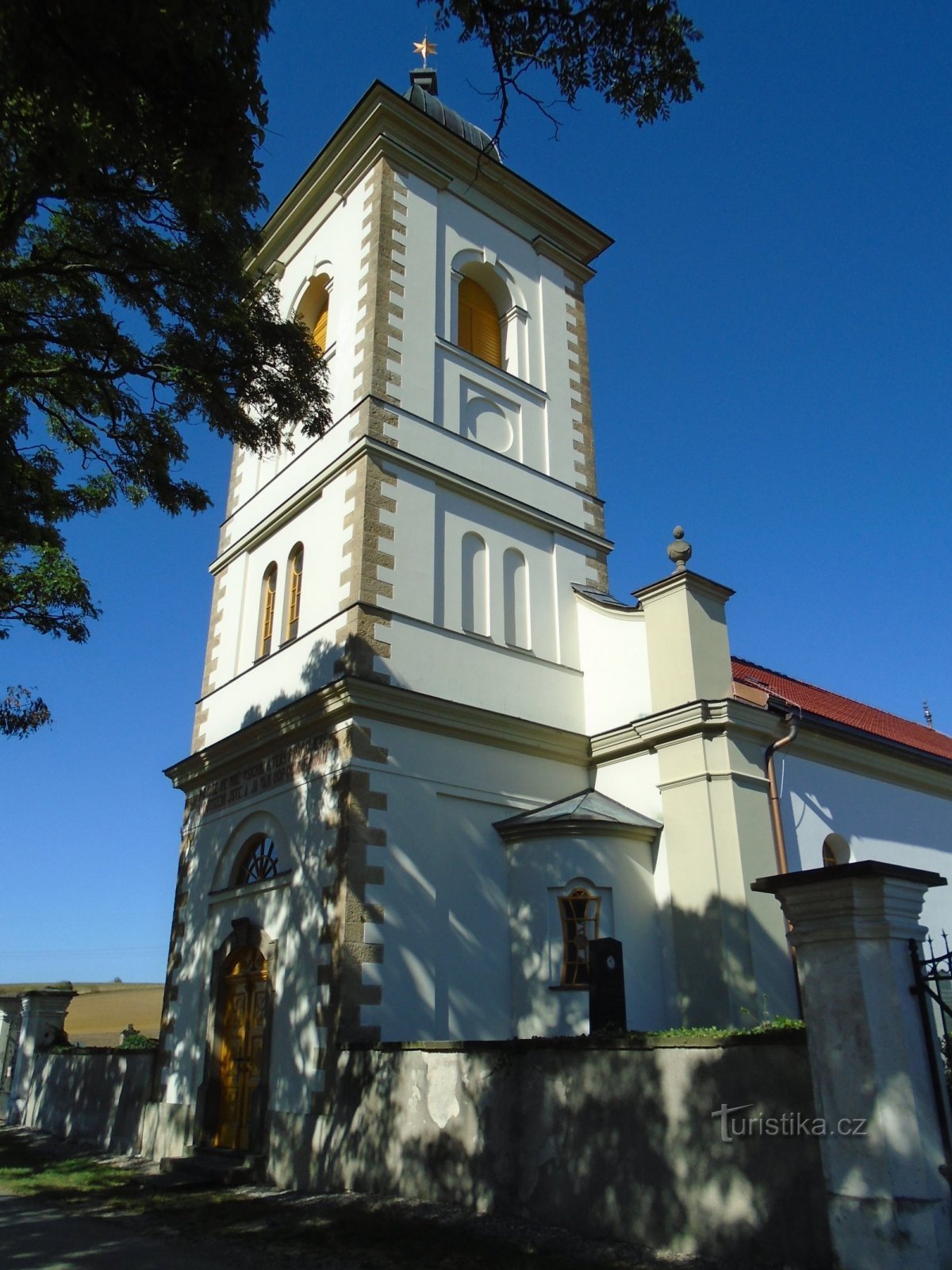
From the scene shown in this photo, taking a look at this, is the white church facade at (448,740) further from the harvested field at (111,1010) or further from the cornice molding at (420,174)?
the harvested field at (111,1010)

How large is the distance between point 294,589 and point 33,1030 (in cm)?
1076

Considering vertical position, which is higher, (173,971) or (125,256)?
(125,256)

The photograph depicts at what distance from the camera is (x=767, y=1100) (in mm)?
6828

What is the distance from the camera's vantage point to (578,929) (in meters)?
12.6

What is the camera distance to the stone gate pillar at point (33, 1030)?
19.0 m

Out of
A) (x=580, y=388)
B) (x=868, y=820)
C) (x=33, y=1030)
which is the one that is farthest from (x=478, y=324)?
(x=33, y=1030)

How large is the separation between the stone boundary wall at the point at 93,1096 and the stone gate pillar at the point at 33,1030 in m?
0.31

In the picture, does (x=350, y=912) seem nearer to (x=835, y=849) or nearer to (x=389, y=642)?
(x=389, y=642)

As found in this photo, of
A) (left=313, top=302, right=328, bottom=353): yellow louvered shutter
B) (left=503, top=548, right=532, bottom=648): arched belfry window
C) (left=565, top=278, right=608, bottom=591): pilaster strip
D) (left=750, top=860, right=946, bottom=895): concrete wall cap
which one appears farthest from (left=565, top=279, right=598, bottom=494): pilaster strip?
(left=750, top=860, right=946, bottom=895): concrete wall cap

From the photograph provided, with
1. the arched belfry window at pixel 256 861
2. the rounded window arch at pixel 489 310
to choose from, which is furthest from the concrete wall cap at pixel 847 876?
the rounded window arch at pixel 489 310

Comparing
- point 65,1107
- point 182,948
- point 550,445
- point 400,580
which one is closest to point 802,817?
point 400,580

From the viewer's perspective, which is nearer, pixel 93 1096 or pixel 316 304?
pixel 93 1096

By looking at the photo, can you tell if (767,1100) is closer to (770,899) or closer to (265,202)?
(770,899)

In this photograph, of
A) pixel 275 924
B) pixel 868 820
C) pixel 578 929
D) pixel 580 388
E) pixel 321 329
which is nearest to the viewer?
pixel 578 929
